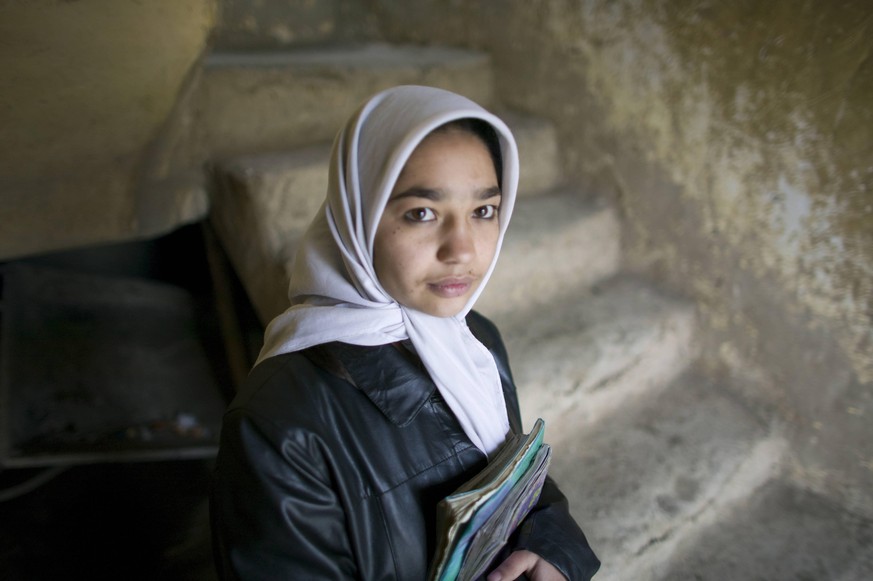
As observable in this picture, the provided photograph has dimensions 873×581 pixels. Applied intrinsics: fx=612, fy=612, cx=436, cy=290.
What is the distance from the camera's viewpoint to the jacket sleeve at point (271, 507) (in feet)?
3.11

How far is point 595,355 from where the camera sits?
2.11 metres

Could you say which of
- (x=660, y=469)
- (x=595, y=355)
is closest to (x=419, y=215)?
(x=595, y=355)

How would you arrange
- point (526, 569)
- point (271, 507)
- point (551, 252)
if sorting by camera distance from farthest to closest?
point (551, 252), point (526, 569), point (271, 507)

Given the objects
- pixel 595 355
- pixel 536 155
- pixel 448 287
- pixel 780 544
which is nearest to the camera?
pixel 448 287

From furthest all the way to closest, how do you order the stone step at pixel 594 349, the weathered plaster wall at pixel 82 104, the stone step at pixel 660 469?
the stone step at pixel 594 349 → the stone step at pixel 660 469 → the weathered plaster wall at pixel 82 104

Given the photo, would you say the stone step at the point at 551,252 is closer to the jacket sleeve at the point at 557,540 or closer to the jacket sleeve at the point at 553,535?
the jacket sleeve at the point at 553,535

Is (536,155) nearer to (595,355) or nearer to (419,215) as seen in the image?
(595,355)

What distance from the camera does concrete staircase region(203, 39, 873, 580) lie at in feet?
6.16

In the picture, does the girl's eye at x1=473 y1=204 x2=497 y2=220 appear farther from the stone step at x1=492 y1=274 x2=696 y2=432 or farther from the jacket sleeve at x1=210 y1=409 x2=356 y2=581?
the stone step at x1=492 y1=274 x2=696 y2=432

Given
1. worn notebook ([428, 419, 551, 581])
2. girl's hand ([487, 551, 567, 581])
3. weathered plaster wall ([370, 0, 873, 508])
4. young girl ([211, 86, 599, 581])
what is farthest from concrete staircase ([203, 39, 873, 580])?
young girl ([211, 86, 599, 581])

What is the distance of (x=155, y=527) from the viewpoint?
235cm

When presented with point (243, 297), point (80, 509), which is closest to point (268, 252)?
point (243, 297)

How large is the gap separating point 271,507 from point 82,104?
1.45m

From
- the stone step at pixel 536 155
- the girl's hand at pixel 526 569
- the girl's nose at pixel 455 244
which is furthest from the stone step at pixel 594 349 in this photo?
the girl's nose at pixel 455 244
